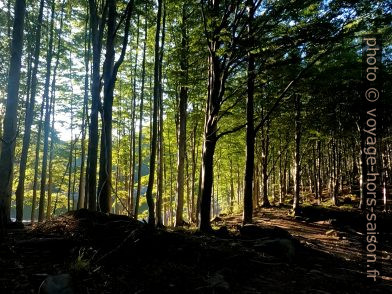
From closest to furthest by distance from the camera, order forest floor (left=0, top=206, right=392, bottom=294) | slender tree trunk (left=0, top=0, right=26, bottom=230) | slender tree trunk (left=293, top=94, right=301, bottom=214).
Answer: forest floor (left=0, top=206, right=392, bottom=294) → slender tree trunk (left=0, top=0, right=26, bottom=230) → slender tree trunk (left=293, top=94, right=301, bottom=214)

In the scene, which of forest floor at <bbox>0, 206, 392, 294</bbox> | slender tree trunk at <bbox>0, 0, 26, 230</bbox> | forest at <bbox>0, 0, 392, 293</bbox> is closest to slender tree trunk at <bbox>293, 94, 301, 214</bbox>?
forest at <bbox>0, 0, 392, 293</bbox>

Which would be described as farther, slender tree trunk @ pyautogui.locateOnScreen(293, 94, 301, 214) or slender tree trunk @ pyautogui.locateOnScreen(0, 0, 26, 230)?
slender tree trunk @ pyautogui.locateOnScreen(293, 94, 301, 214)

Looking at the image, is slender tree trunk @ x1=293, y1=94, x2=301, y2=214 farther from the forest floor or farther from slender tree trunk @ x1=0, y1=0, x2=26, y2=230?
slender tree trunk @ x1=0, y1=0, x2=26, y2=230

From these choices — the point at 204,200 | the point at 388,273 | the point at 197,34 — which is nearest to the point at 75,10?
the point at 197,34

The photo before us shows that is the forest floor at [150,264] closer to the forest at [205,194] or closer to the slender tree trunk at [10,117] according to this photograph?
the forest at [205,194]

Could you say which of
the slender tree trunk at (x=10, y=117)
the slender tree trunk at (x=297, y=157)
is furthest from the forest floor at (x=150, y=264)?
the slender tree trunk at (x=297, y=157)

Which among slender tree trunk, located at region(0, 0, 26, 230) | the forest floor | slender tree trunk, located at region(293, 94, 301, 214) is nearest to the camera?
the forest floor

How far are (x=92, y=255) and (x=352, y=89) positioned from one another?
1683 centimetres

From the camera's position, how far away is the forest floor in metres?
3.94

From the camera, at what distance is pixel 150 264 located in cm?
480

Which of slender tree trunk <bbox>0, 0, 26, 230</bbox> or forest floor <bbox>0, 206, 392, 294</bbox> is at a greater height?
slender tree trunk <bbox>0, 0, 26, 230</bbox>

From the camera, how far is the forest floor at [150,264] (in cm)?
394

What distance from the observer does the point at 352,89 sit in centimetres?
1694

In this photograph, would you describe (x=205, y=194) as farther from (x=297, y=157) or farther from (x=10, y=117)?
(x=297, y=157)
